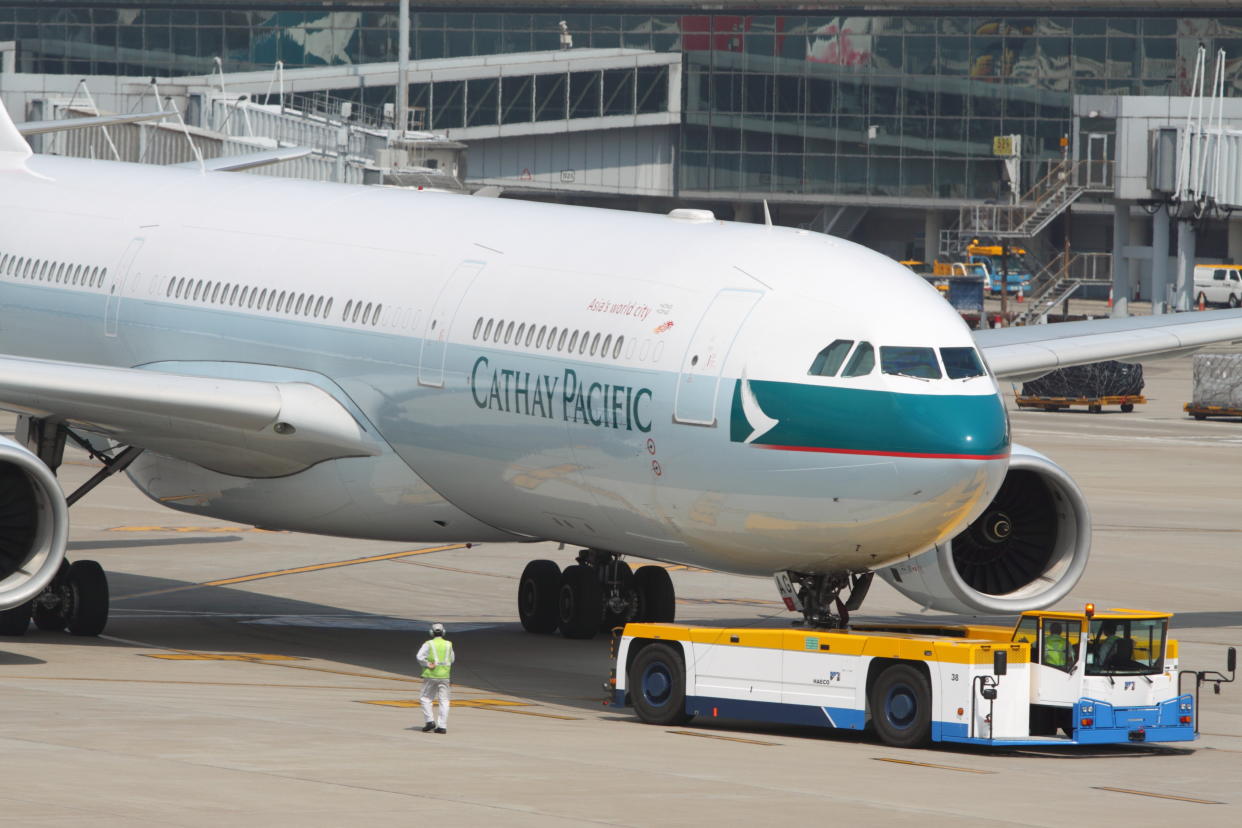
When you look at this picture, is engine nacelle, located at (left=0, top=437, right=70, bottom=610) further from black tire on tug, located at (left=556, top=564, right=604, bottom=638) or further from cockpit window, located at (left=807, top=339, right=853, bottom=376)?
cockpit window, located at (left=807, top=339, right=853, bottom=376)

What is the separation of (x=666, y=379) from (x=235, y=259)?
26.7 ft

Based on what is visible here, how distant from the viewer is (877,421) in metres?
20.7

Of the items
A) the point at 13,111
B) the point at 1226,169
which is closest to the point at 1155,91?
the point at 1226,169

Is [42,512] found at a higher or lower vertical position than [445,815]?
higher

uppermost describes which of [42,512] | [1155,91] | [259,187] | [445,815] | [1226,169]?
[1155,91]

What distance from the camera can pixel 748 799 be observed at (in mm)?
17141

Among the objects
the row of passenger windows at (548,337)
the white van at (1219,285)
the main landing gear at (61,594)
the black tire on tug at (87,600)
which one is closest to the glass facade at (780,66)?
the white van at (1219,285)

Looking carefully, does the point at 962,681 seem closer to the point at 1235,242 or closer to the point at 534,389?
Result: the point at 534,389

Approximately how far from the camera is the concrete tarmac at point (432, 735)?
16.6 metres

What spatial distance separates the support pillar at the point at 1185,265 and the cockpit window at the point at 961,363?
78.0 m

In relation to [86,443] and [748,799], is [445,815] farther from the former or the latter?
[86,443]

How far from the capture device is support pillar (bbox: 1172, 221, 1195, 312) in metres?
96.9

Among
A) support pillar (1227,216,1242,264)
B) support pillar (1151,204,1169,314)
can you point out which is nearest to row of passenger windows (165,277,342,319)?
support pillar (1151,204,1169,314)

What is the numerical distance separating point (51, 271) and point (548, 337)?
9877 mm
